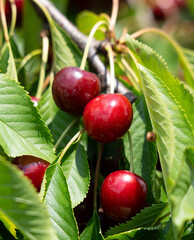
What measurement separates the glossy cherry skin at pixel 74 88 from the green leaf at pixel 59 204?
0.71ft

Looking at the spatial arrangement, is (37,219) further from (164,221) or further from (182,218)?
(164,221)

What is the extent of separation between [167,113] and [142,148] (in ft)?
0.84

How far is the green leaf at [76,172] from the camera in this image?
35.7 inches

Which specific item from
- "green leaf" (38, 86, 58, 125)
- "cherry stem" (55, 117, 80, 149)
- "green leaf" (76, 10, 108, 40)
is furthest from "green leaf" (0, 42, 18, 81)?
"green leaf" (76, 10, 108, 40)

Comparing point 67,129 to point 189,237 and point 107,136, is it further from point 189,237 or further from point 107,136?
point 189,237

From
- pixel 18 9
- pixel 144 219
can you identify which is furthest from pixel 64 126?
pixel 18 9

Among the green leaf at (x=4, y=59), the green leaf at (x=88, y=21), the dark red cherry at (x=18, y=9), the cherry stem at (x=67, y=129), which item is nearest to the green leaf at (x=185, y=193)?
the cherry stem at (x=67, y=129)

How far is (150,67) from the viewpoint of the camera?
0.97m

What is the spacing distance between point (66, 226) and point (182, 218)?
0.30 m

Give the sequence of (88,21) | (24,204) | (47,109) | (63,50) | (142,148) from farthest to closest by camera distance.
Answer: (88,21), (63,50), (47,109), (142,148), (24,204)

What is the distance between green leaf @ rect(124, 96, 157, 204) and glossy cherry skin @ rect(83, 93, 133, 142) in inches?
4.9

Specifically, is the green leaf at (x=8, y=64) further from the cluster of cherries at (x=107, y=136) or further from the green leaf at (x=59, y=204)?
the green leaf at (x=59, y=204)

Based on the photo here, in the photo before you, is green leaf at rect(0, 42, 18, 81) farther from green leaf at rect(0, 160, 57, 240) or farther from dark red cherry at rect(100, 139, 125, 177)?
green leaf at rect(0, 160, 57, 240)

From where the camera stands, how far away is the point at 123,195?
862mm
